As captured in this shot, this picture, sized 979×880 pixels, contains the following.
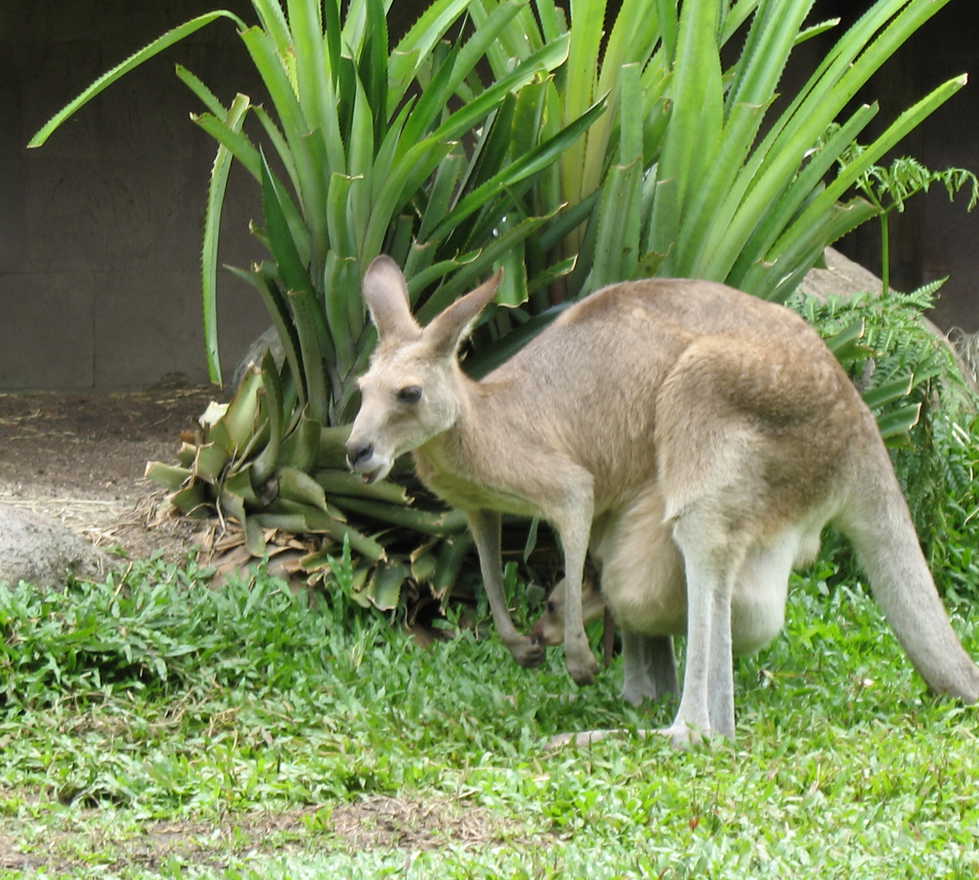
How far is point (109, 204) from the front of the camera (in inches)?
396

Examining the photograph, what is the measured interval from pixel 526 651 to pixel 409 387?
3.05 ft

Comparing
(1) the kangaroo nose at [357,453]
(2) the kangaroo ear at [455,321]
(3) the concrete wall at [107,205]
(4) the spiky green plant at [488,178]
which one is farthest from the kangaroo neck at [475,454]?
(3) the concrete wall at [107,205]

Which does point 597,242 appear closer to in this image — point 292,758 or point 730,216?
point 730,216

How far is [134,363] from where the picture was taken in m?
10.0

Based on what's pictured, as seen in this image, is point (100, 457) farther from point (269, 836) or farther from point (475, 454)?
point (269, 836)

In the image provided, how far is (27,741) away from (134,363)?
230 inches

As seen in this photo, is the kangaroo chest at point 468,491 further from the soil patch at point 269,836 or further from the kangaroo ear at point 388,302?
the soil patch at point 269,836

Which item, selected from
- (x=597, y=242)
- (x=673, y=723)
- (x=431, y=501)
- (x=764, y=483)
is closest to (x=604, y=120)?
(x=597, y=242)

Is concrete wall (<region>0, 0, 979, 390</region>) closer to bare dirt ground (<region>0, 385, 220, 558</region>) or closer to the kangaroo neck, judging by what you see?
bare dirt ground (<region>0, 385, 220, 558</region>)

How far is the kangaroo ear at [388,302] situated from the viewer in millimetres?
4664

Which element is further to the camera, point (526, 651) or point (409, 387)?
point (526, 651)

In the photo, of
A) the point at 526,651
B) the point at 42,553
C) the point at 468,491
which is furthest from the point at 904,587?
the point at 42,553

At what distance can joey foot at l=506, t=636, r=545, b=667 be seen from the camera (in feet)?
15.7

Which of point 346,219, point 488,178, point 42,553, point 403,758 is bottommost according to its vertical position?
point 42,553
